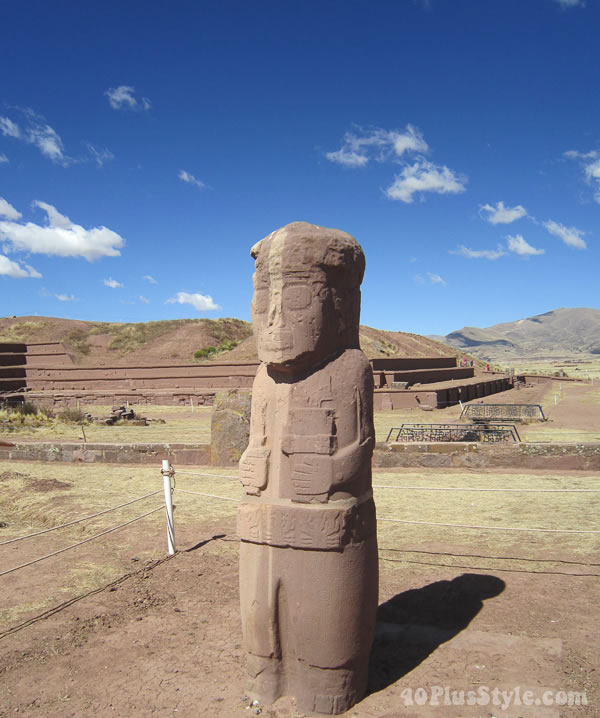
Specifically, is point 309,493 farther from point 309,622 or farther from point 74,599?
point 74,599

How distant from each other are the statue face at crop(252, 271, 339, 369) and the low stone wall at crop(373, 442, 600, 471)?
22.0 feet

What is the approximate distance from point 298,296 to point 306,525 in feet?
4.37

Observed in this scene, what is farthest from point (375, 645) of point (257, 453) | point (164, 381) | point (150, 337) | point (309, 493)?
point (150, 337)

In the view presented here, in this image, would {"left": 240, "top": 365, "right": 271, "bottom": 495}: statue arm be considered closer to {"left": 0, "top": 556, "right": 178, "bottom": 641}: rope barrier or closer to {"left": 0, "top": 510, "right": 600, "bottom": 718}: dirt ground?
{"left": 0, "top": 510, "right": 600, "bottom": 718}: dirt ground

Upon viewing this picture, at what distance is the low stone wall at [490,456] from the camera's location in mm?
9062

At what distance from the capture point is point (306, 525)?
323cm

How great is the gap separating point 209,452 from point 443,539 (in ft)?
17.2

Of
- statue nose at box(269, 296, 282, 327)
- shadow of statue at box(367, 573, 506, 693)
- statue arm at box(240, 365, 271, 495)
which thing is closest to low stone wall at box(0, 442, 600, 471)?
shadow of statue at box(367, 573, 506, 693)

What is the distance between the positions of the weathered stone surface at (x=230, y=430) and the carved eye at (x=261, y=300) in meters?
6.49

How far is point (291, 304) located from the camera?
3.39 metres

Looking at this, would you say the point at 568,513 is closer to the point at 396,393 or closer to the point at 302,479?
the point at 302,479

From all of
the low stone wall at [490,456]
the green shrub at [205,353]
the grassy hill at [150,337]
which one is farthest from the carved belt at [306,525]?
the green shrub at [205,353]

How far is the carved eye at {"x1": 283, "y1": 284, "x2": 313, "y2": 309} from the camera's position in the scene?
11.1 feet

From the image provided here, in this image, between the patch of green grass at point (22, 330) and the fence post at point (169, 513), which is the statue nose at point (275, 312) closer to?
the fence post at point (169, 513)
